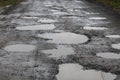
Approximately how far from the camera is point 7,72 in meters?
6.14

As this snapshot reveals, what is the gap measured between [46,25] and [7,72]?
5.45 metres

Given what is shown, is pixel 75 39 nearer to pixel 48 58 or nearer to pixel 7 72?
pixel 48 58

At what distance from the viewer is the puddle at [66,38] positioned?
884 cm

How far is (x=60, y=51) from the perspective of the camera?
25.5 feet

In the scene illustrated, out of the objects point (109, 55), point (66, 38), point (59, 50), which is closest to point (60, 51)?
point (59, 50)

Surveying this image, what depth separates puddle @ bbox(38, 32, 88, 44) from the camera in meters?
8.84

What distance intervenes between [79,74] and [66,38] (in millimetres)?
3337

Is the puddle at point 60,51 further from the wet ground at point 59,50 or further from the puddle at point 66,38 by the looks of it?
the puddle at point 66,38

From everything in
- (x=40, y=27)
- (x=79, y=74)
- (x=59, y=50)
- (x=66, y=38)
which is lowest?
(x=40, y=27)

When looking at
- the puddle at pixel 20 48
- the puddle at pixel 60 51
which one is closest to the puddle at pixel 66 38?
the puddle at pixel 60 51

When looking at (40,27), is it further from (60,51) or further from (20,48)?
(60,51)

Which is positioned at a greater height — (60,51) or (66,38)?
(60,51)

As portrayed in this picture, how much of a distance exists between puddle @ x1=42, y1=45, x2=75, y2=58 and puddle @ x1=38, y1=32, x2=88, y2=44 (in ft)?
Answer: 2.29

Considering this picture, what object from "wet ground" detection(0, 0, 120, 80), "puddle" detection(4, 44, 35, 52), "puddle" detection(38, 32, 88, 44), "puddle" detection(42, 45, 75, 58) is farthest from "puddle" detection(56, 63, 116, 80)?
"puddle" detection(38, 32, 88, 44)
